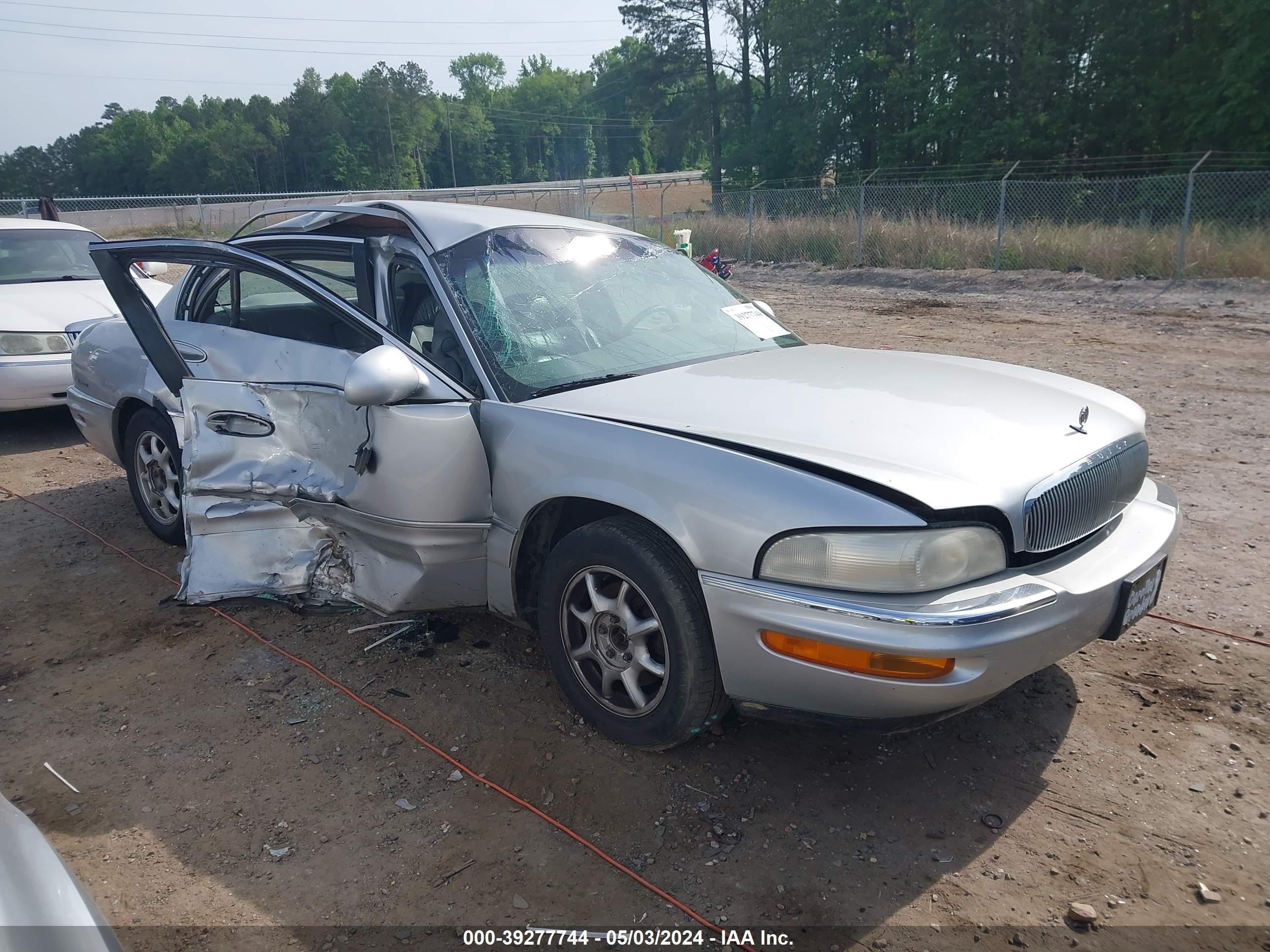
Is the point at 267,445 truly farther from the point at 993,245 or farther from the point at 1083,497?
the point at 993,245

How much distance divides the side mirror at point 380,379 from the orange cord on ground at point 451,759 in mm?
1149

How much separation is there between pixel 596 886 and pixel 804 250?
20.7 metres

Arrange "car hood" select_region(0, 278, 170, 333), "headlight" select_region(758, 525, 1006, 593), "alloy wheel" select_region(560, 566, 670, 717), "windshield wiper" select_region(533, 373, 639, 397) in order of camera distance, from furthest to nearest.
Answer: "car hood" select_region(0, 278, 170, 333)
"windshield wiper" select_region(533, 373, 639, 397)
"alloy wheel" select_region(560, 566, 670, 717)
"headlight" select_region(758, 525, 1006, 593)

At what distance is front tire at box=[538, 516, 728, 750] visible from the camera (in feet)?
8.63

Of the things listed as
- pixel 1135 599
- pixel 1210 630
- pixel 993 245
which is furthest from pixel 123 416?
pixel 993 245

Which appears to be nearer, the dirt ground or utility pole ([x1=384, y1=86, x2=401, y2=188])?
the dirt ground

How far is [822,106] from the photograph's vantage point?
120 feet

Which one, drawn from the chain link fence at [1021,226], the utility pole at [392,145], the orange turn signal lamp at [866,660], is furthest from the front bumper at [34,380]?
the utility pole at [392,145]

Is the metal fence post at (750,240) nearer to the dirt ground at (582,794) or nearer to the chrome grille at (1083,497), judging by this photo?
the dirt ground at (582,794)

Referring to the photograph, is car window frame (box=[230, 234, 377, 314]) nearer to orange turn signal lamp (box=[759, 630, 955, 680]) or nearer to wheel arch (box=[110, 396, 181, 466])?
wheel arch (box=[110, 396, 181, 466])

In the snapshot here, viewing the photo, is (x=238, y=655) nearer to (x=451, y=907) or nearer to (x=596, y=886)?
(x=451, y=907)

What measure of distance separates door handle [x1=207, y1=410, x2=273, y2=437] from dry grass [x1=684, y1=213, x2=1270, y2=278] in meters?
15.7

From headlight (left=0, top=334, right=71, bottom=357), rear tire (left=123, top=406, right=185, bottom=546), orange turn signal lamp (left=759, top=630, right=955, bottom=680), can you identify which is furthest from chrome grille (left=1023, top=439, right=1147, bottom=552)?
headlight (left=0, top=334, right=71, bottom=357)

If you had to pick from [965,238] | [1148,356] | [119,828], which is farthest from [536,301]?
[965,238]
